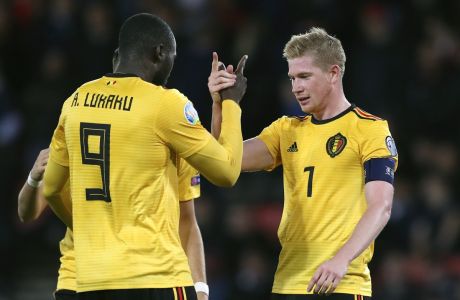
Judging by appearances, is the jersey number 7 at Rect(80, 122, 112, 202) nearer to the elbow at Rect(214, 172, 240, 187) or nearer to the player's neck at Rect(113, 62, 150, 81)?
the player's neck at Rect(113, 62, 150, 81)

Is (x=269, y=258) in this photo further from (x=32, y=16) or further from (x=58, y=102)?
(x=32, y=16)

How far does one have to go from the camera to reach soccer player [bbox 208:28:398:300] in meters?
5.43

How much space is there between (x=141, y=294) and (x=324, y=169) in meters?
1.35

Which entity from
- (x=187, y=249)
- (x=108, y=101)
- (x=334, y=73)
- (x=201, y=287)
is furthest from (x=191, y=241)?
(x=334, y=73)

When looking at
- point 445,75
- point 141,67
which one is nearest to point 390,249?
point 445,75

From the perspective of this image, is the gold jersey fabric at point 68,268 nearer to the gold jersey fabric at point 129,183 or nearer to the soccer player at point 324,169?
the gold jersey fabric at point 129,183

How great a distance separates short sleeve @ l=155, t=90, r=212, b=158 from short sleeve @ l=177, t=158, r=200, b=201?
0.39m

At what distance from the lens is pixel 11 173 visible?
1116 centimetres

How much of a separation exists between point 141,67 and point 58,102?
6.38 metres

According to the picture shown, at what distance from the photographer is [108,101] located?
4.90 meters

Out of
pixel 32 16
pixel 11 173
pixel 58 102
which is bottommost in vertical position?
pixel 11 173

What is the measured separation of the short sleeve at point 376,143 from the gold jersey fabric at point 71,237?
34.8 inches

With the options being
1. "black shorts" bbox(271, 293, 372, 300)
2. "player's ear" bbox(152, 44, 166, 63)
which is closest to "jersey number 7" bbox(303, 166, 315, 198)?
"black shorts" bbox(271, 293, 372, 300)

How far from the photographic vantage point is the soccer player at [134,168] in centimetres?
482
